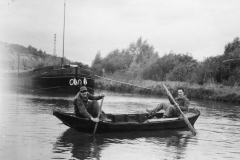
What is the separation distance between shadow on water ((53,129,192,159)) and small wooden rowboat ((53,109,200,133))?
0.74 ft

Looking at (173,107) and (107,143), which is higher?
(173,107)

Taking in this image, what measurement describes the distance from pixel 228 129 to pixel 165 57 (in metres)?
32.6

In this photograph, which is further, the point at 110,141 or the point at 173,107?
the point at 173,107

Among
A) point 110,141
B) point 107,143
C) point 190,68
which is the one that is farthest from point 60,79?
point 107,143

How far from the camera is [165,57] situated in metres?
46.0

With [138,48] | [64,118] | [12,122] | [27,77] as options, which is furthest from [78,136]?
[138,48]

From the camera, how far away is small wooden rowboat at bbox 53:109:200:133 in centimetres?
1077

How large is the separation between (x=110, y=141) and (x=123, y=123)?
3.58ft

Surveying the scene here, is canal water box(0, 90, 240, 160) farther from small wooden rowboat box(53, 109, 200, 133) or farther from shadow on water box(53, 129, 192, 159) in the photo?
small wooden rowboat box(53, 109, 200, 133)

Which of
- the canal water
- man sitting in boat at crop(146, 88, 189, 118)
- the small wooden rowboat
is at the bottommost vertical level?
the canal water

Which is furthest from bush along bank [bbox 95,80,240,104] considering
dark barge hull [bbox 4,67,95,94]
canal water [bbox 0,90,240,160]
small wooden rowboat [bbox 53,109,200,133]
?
small wooden rowboat [bbox 53,109,200,133]

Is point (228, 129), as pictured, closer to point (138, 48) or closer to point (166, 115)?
point (166, 115)

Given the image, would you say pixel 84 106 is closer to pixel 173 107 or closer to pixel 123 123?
pixel 123 123

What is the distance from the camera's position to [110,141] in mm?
10438
